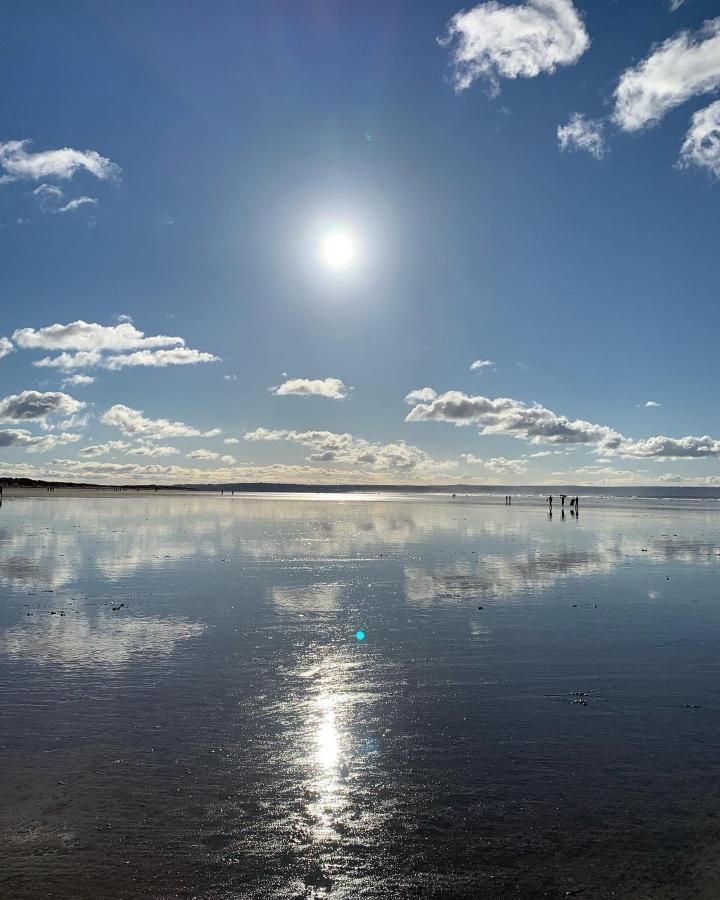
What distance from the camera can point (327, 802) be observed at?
865 centimetres

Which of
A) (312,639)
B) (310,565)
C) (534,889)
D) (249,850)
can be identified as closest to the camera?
(534,889)

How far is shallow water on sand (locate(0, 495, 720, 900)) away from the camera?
7.32m

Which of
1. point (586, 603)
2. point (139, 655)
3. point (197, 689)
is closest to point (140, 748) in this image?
point (197, 689)

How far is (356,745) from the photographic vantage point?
10492 millimetres

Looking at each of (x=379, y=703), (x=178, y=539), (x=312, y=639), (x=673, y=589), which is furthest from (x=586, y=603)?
(x=178, y=539)

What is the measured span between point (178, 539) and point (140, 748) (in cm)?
3685

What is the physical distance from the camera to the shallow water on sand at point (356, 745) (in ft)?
24.0

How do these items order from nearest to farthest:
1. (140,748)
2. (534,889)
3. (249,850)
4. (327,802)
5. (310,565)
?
1. (534,889)
2. (249,850)
3. (327,802)
4. (140,748)
5. (310,565)

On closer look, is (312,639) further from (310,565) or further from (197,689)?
(310,565)

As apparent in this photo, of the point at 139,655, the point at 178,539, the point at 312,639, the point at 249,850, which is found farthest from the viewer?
the point at 178,539

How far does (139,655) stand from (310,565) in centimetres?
1707

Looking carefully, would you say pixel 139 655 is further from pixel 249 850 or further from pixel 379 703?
pixel 249 850

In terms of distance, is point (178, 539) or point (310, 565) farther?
point (178, 539)

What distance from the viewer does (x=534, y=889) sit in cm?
700
